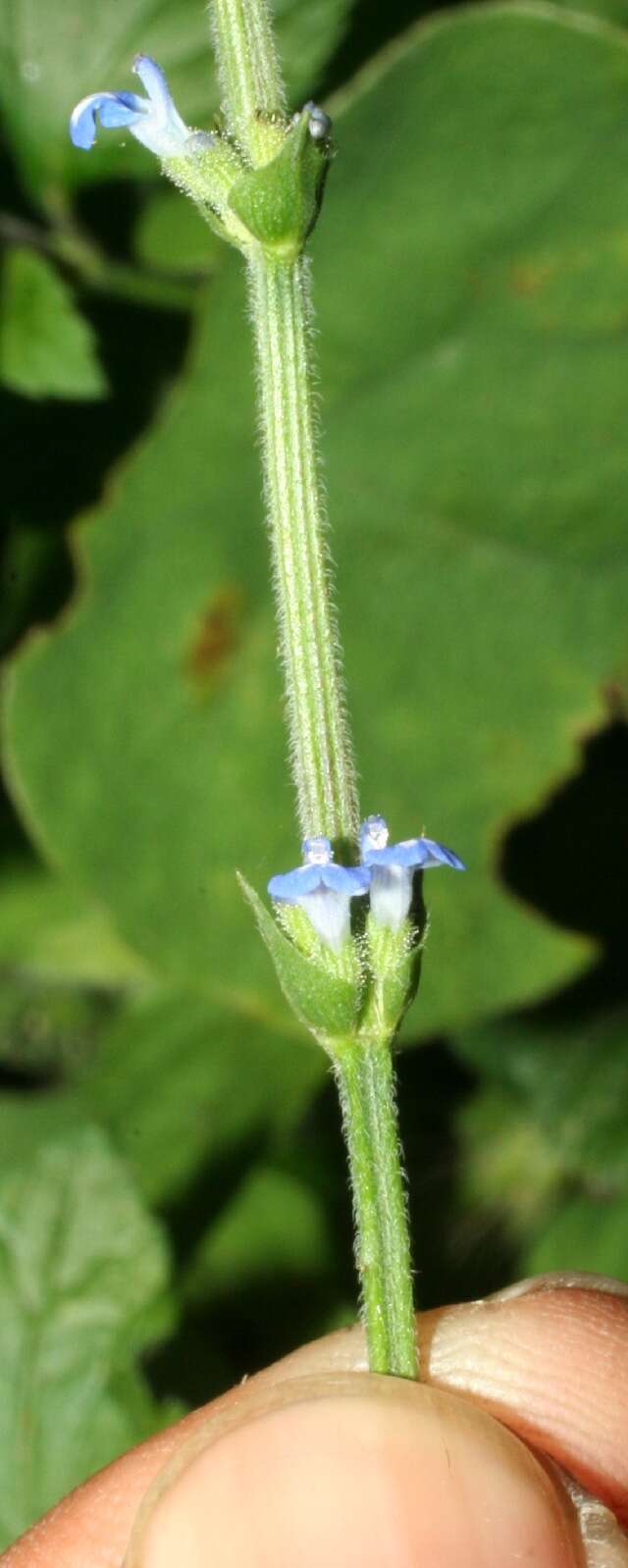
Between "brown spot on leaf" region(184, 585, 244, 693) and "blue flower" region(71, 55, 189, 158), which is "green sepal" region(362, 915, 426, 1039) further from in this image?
"brown spot on leaf" region(184, 585, 244, 693)

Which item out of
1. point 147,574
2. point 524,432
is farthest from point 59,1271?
point 524,432

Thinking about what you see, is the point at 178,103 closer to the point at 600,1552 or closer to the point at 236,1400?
the point at 236,1400

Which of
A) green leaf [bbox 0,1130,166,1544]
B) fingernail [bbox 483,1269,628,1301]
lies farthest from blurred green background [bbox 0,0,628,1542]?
fingernail [bbox 483,1269,628,1301]

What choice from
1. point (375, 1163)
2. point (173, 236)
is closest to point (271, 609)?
point (173, 236)

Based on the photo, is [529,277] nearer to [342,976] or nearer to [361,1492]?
[342,976]


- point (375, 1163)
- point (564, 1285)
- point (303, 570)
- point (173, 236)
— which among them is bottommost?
point (564, 1285)

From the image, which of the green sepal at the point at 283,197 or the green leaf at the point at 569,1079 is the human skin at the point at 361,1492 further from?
the green leaf at the point at 569,1079
